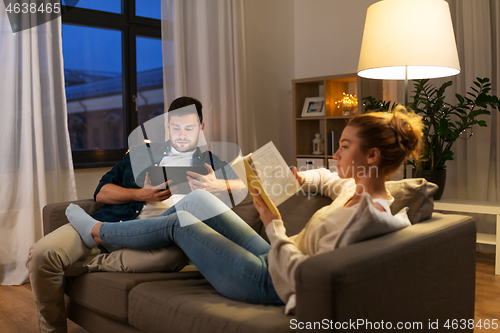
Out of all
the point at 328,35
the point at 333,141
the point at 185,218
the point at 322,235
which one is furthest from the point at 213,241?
the point at 328,35

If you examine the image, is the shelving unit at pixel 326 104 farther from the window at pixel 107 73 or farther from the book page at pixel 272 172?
the book page at pixel 272 172

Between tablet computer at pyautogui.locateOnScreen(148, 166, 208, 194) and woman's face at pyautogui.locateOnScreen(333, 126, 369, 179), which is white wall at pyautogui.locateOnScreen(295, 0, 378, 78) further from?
woman's face at pyautogui.locateOnScreen(333, 126, 369, 179)

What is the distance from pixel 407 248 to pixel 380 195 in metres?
0.23

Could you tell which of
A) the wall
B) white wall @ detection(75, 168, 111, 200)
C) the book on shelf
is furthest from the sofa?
the wall

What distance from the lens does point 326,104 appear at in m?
3.77

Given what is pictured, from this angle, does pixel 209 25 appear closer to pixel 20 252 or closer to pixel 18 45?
pixel 18 45

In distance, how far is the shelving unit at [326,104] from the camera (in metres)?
3.73

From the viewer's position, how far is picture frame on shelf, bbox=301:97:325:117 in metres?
3.87

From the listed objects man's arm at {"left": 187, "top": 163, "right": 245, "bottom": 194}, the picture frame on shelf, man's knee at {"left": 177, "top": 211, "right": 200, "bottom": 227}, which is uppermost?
the picture frame on shelf

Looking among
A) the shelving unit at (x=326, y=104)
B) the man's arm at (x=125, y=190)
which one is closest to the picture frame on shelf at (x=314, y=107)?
the shelving unit at (x=326, y=104)

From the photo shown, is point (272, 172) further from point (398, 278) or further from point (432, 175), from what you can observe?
point (432, 175)

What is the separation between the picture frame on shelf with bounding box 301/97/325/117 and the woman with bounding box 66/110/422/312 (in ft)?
7.31

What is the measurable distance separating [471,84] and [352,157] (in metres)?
2.37

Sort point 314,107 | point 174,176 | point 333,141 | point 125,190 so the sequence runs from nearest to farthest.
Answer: point 174,176
point 125,190
point 333,141
point 314,107
